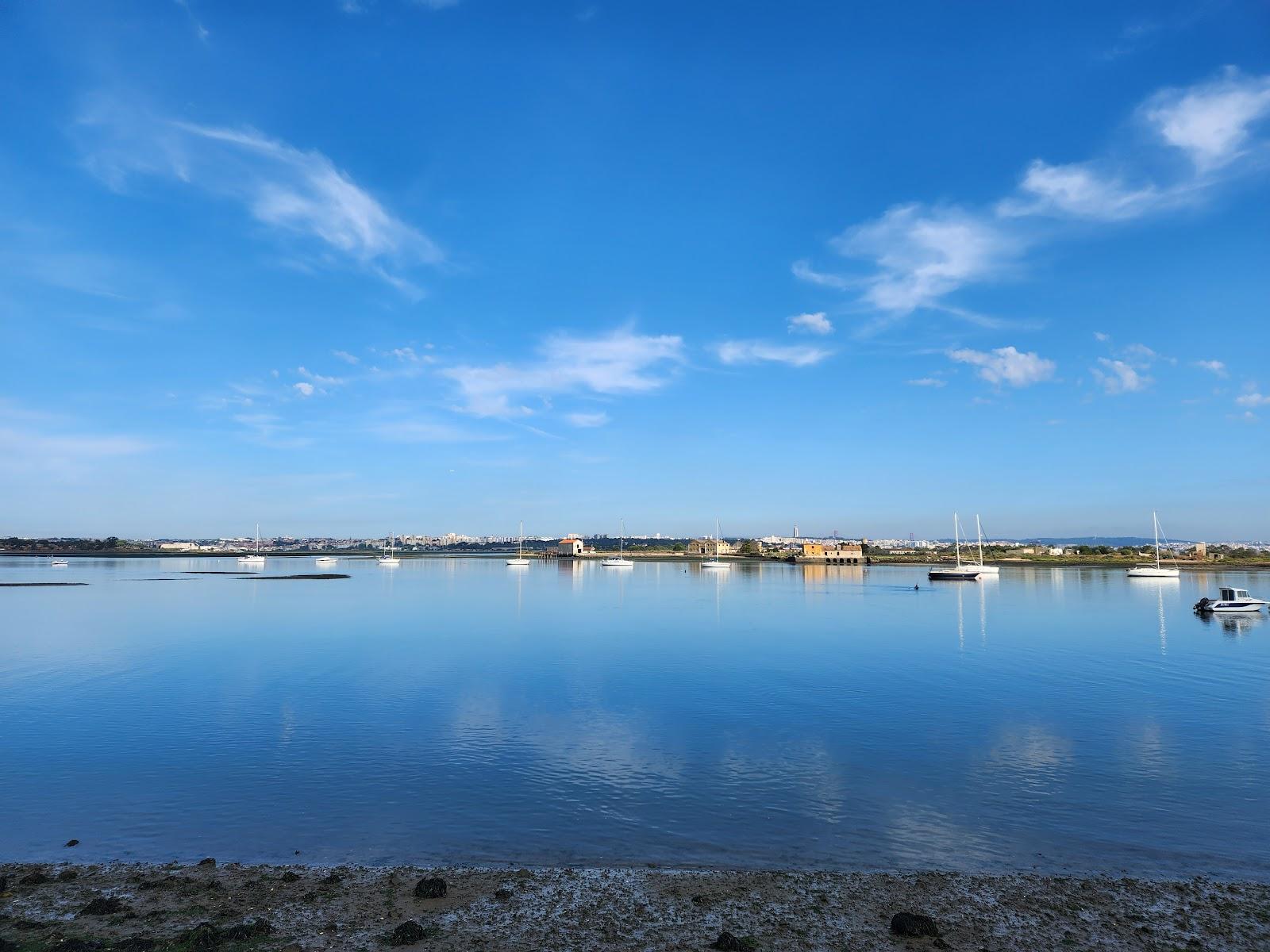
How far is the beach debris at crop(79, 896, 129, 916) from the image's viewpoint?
10.9m

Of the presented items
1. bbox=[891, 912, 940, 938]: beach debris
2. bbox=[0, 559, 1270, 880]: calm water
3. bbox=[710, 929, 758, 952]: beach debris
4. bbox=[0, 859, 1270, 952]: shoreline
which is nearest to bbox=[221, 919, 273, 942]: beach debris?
bbox=[0, 859, 1270, 952]: shoreline

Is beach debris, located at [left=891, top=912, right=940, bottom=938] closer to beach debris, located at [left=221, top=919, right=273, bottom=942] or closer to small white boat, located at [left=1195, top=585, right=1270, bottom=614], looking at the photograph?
beach debris, located at [left=221, top=919, right=273, bottom=942]

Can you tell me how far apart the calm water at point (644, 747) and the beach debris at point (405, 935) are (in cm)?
323

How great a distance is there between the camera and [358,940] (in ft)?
33.6

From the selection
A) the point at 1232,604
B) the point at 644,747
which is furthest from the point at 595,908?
the point at 1232,604

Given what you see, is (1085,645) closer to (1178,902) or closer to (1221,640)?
(1221,640)

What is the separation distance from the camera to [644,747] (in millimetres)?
21203

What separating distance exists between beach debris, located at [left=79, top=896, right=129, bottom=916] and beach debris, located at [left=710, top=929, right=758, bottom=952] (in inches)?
343

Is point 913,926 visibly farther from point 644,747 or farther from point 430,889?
point 644,747

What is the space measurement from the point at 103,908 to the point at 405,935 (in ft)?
15.5

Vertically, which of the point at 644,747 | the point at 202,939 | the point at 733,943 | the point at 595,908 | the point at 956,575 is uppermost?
the point at 202,939

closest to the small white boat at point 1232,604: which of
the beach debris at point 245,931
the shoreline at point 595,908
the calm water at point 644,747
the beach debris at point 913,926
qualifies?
the calm water at point 644,747

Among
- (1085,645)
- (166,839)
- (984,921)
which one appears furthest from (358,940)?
(1085,645)

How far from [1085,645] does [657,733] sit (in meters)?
34.7
